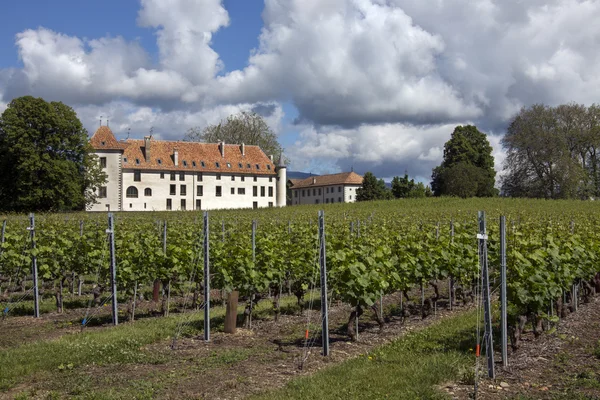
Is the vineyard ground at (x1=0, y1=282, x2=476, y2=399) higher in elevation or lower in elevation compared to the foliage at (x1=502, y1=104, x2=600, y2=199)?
lower

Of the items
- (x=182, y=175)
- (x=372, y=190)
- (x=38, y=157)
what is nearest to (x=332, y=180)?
(x=372, y=190)

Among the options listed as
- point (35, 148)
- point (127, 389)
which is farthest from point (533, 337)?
point (35, 148)

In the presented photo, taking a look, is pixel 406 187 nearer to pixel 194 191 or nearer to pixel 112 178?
pixel 194 191

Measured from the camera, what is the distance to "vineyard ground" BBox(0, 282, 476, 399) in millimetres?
6816

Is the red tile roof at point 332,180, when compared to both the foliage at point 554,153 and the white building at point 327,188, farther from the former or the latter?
the foliage at point 554,153

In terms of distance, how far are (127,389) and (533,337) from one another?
6.12m

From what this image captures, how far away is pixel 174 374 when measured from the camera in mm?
7340

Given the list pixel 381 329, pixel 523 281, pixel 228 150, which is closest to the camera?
pixel 523 281

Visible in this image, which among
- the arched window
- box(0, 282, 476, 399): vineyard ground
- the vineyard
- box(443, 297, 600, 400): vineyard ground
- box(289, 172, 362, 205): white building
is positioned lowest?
box(0, 282, 476, 399): vineyard ground

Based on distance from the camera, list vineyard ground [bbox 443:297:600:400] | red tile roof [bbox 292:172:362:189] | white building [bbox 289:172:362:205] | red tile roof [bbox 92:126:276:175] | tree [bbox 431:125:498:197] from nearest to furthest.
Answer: vineyard ground [bbox 443:297:600:400], red tile roof [bbox 92:126:276:175], tree [bbox 431:125:498:197], white building [bbox 289:172:362:205], red tile roof [bbox 292:172:362:189]

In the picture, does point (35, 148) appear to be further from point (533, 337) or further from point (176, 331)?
point (533, 337)

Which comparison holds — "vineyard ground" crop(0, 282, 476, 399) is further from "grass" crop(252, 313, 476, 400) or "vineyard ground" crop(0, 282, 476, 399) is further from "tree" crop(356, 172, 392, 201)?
"tree" crop(356, 172, 392, 201)

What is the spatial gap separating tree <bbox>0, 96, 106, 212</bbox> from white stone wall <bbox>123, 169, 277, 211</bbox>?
531 inches

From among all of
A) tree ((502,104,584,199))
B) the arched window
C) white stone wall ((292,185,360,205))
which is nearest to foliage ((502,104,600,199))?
tree ((502,104,584,199))
